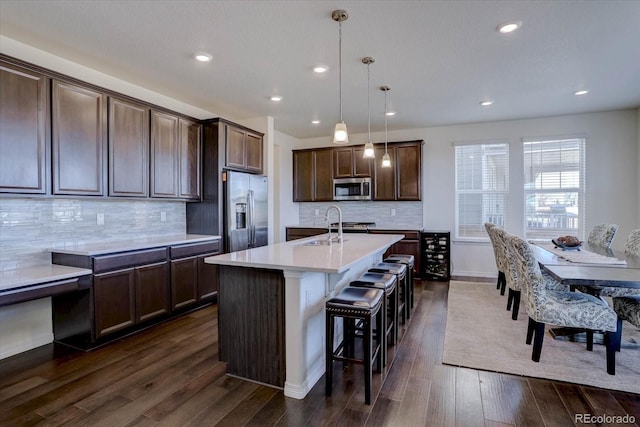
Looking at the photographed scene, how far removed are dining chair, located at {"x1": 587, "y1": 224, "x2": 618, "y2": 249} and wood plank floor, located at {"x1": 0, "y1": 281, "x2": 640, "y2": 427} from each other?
227cm

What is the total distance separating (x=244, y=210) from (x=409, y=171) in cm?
297

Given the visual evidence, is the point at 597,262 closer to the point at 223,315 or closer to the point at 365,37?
the point at 365,37

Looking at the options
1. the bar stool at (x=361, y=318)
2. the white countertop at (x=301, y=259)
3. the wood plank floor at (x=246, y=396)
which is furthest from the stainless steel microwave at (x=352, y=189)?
the bar stool at (x=361, y=318)

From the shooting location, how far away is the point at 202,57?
3.15 metres

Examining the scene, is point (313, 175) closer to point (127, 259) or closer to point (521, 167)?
point (521, 167)

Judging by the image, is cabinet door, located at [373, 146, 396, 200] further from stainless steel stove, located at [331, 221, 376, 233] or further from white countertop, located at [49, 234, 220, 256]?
white countertop, located at [49, 234, 220, 256]

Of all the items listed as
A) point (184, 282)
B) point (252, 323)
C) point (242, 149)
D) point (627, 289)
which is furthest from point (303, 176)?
point (627, 289)

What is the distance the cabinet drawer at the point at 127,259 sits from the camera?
2.94 metres

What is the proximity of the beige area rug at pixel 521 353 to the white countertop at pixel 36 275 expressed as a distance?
3.16 metres

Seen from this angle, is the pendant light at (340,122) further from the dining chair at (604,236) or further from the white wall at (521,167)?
the dining chair at (604,236)

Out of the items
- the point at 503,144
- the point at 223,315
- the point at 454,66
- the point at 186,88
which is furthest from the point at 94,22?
the point at 503,144

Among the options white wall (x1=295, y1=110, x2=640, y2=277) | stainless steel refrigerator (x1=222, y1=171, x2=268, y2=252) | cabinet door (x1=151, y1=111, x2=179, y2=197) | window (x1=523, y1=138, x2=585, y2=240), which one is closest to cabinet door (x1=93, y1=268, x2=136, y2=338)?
cabinet door (x1=151, y1=111, x2=179, y2=197)

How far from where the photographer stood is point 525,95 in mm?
4285

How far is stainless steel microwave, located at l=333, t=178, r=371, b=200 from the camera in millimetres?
6160
